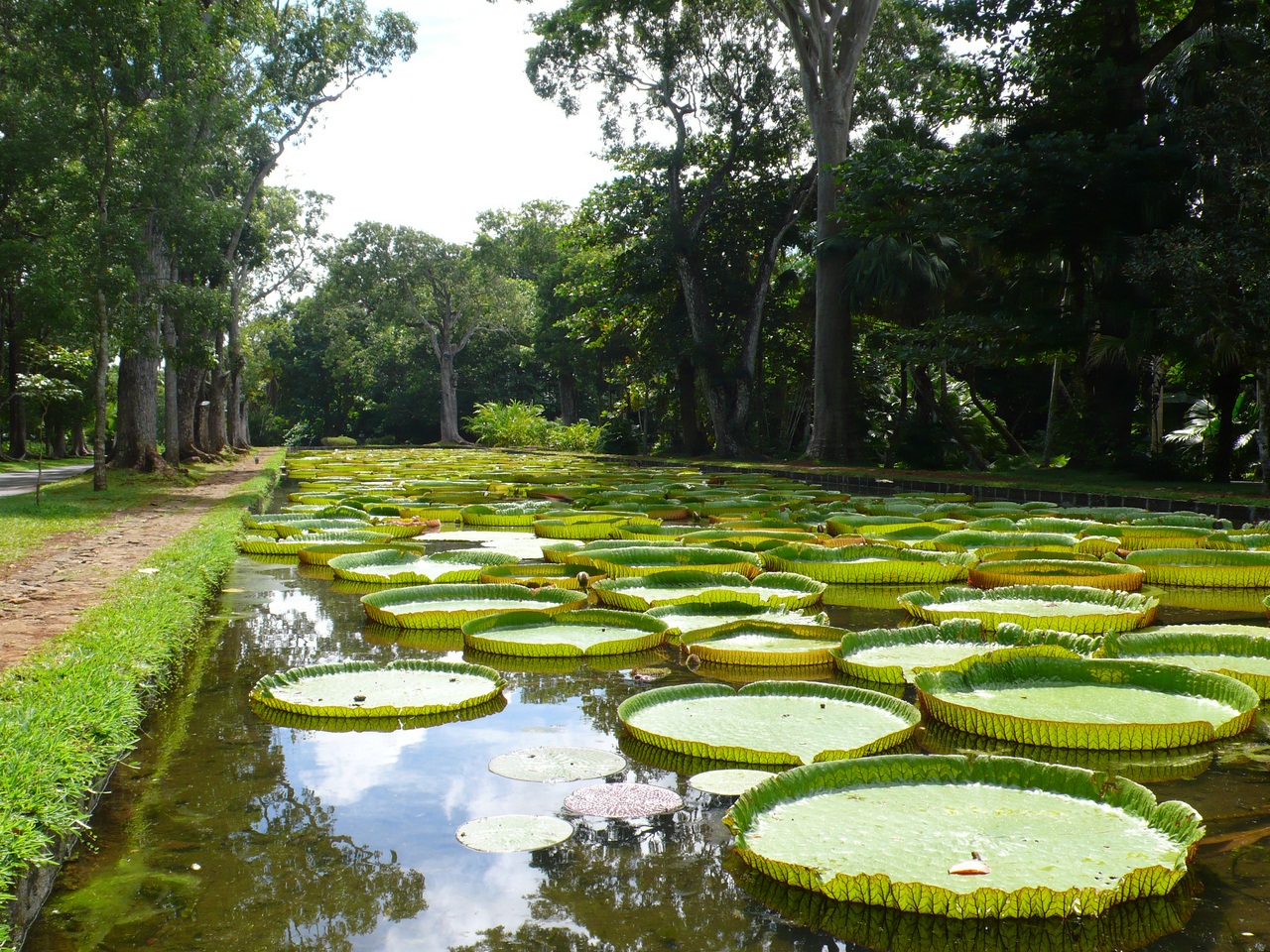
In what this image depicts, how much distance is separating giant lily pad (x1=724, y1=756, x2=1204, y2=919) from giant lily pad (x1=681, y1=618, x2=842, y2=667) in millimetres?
1346

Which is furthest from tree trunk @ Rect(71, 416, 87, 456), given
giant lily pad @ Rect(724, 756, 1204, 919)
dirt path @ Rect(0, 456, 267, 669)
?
giant lily pad @ Rect(724, 756, 1204, 919)

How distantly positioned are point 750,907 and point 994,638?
7.57ft

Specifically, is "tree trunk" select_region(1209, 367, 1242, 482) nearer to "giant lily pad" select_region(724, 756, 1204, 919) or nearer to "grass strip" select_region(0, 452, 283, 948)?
"giant lily pad" select_region(724, 756, 1204, 919)

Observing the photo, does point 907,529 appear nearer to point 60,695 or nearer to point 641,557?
point 641,557

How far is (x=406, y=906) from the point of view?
181 centimetres

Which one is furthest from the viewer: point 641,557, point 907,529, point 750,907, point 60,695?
point 907,529

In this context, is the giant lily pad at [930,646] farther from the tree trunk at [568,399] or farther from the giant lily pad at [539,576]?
the tree trunk at [568,399]

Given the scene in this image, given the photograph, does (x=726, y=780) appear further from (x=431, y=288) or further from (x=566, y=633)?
(x=431, y=288)

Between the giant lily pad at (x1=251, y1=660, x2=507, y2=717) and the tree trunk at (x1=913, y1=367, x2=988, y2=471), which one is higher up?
the tree trunk at (x1=913, y1=367, x2=988, y2=471)

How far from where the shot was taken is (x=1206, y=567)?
5.16 meters

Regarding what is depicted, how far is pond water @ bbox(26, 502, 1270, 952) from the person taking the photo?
5.49 ft

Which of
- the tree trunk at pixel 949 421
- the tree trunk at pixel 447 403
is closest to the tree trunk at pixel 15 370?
the tree trunk at pixel 447 403

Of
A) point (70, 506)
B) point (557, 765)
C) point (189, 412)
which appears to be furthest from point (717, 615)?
point (189, 412)

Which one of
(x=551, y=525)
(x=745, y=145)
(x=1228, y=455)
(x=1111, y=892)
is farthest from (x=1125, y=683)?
(x=745, y=145)
